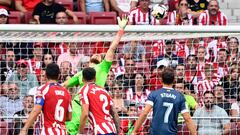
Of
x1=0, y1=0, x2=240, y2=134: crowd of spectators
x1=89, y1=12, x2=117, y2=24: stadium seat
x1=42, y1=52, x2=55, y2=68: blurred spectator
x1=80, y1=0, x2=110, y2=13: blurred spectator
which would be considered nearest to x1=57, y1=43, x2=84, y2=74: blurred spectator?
x1=0, y1=0, x2=240, y2=134: crowd of spectators

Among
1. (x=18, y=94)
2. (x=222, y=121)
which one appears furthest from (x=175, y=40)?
(x=18, y=94)

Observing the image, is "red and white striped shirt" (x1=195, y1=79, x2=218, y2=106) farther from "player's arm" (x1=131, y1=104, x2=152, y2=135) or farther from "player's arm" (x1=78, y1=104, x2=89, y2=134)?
"player's arm" (x1=78, y1=104, x2=89, y2=134)

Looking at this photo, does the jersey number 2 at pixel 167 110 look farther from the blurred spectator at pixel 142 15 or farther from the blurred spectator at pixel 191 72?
the blurred spectator at pixel 142 15

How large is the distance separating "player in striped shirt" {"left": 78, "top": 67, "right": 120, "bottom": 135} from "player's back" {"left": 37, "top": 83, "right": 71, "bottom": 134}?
23cm

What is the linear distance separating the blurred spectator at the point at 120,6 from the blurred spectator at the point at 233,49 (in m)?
3.52

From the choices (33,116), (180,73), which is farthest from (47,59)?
(33,116)

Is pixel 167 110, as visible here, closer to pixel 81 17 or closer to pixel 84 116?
pixel 84 116

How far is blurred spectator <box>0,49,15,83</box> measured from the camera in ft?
49.9

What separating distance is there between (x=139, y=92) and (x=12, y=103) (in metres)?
1.89

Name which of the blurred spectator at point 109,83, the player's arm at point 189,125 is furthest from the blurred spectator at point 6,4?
the player's arm at point 189,125

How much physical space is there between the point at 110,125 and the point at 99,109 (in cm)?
27

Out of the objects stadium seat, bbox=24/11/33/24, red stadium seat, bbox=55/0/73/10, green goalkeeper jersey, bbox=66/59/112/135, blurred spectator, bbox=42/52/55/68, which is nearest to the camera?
green goalkeeper jersey, bbox=66/59/112/135

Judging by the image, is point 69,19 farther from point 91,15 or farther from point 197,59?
point 197,59

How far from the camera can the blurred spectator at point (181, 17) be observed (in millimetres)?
18234
